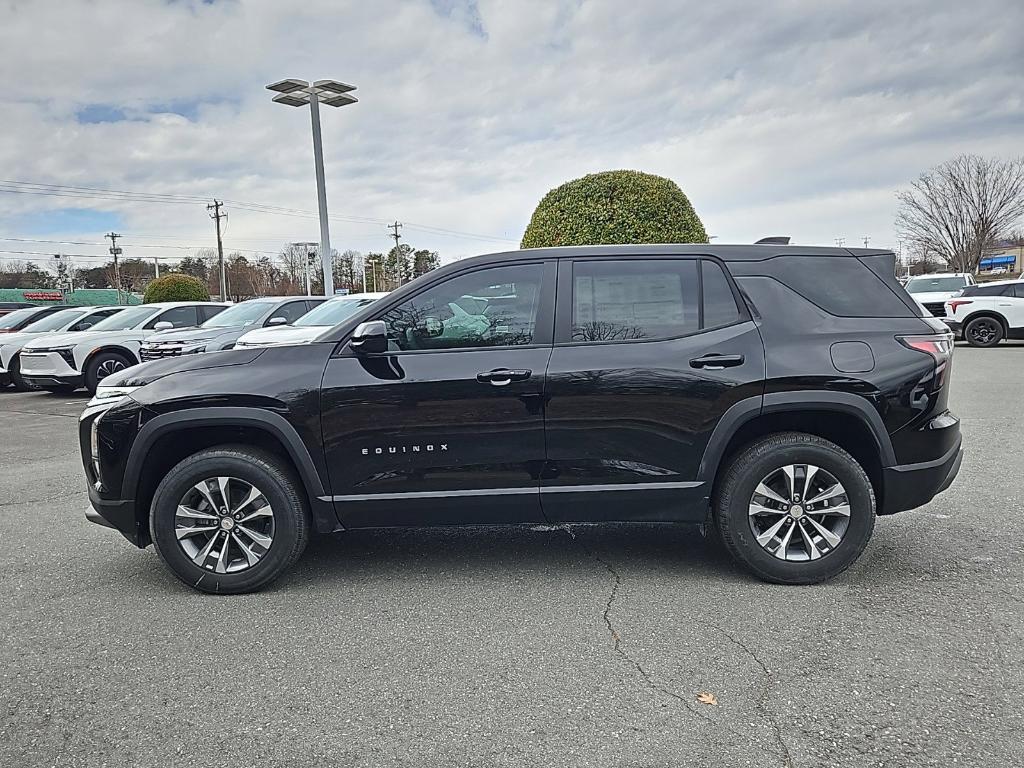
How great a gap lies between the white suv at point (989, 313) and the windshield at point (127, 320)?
1783 centimetres

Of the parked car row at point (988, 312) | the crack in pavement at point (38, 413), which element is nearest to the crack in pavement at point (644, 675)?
the crack in pavement at point (38, 413)

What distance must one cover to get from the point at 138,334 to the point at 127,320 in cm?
89

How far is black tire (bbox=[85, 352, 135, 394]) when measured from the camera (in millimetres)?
13453

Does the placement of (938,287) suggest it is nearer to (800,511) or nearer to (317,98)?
(317,98)

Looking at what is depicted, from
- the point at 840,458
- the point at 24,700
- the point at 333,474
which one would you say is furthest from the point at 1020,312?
the point at 24,700

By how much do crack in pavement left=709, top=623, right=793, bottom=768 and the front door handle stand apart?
1509 millimetres

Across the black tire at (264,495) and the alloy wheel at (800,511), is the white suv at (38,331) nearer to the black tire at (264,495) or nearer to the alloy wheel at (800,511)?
the black tire at (264,495)

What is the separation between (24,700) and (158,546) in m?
1.09

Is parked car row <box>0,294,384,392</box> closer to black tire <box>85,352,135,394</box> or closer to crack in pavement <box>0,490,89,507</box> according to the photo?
black tire <box>85,352,135,394</box>

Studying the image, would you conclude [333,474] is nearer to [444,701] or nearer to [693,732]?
[444,701]

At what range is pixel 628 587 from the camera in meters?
4.09

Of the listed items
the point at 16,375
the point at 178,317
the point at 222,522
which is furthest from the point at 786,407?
the point at 16,375

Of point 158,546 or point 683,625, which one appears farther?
point 158,546

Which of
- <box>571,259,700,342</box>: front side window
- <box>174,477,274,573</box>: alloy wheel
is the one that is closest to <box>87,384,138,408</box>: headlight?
<box>174,477,274,573</box>: alloy wheel
